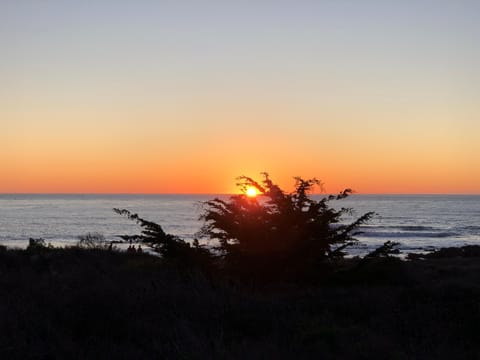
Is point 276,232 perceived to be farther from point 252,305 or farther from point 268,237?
point 252,305

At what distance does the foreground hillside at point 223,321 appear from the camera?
251 inches

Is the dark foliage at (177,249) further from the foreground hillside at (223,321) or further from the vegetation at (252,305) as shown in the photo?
the foreground hillside at (223,321)

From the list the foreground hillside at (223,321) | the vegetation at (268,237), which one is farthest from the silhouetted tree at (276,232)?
the foreground hillside at (223,321)

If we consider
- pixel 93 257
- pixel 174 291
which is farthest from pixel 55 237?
pixel 174 291

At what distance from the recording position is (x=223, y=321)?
7.82 meters

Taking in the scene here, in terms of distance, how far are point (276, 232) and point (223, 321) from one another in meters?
5.67

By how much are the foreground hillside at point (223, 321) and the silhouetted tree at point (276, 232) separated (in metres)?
1.72

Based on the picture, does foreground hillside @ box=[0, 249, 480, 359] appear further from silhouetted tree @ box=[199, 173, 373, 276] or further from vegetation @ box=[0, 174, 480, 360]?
silhouetted tree @ box=[199, 173, 373, 276]

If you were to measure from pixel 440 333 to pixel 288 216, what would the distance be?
20.5 ft

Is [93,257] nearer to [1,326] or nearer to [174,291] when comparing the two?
[174,291]

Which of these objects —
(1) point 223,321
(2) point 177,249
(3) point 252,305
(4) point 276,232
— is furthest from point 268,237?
(1) point 223,321

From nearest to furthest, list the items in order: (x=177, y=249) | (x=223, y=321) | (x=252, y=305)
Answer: (x=223, y=321)
(x=252, y=305)
(x=177, y=249)

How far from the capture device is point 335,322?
8141 mm

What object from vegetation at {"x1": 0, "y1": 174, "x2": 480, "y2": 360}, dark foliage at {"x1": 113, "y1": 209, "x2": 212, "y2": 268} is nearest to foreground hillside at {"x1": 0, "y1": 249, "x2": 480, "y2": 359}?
vegetation at {"x1": 0, "y1": 174, "x2": 480, "y2": 360}
